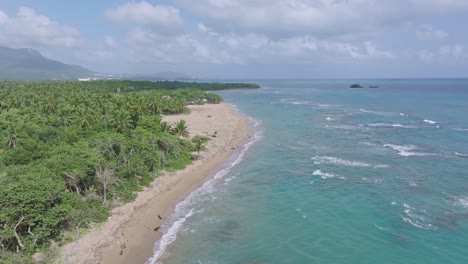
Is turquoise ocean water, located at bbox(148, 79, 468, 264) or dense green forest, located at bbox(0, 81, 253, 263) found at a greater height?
dense green forest, located at bbox(0, 81, 253, 263)

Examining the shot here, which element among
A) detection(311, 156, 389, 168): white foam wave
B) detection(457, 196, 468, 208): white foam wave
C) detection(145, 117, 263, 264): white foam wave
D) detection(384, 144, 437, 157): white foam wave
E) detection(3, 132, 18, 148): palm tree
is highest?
detection(3, 132, 18, 148): palm tree

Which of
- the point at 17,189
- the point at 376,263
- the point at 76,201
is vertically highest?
the point at 17,189

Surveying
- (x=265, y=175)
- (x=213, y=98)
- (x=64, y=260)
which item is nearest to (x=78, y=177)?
(x=64, y=260)

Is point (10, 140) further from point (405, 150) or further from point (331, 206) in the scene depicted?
point (405, 150)

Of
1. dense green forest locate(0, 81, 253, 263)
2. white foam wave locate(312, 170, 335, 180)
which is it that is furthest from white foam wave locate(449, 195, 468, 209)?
dense green forest locate(0, 81, 253, 263)

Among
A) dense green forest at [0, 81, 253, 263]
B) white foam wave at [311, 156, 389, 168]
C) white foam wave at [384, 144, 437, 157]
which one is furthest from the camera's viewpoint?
white foam wave at [384, 144, 437, 157]

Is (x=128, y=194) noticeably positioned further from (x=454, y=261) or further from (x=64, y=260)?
(x=454, y=261)

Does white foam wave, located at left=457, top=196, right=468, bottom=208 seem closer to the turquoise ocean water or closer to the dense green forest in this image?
the turquoise ocean water
